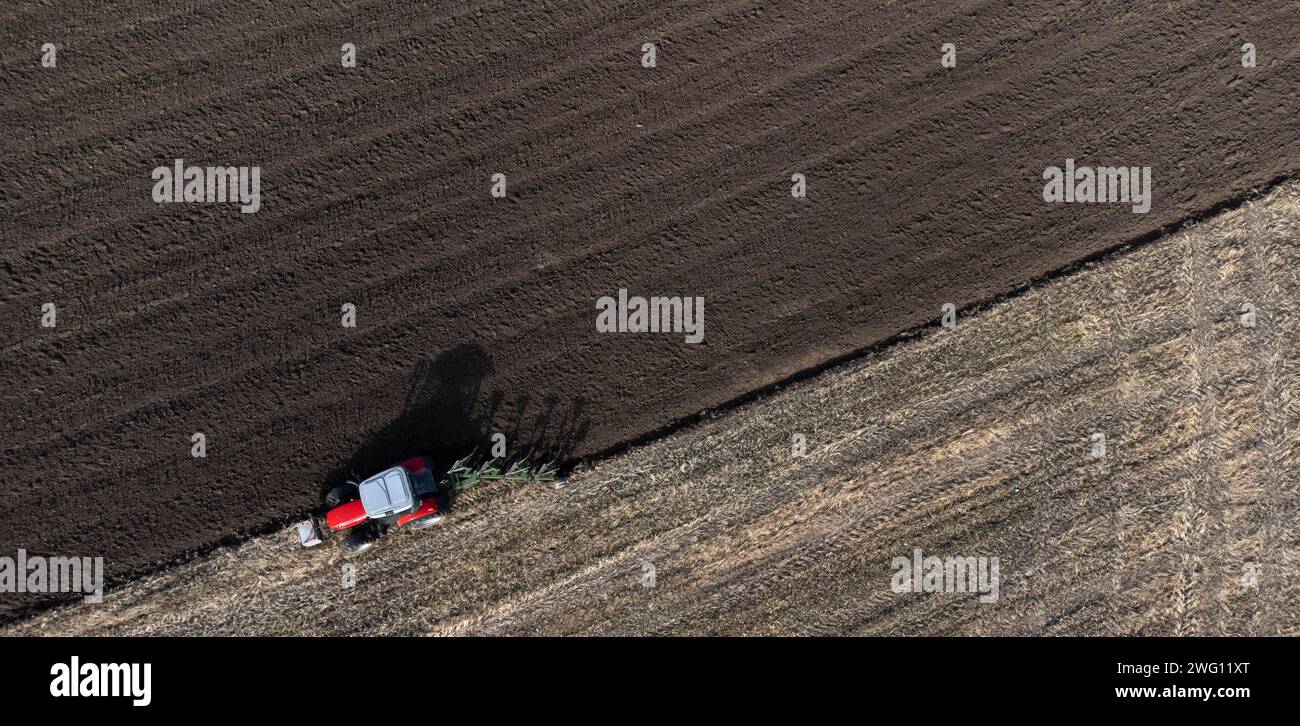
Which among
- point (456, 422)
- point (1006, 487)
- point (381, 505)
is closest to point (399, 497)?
point (381, 505)

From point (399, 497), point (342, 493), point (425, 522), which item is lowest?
point (425, 522)

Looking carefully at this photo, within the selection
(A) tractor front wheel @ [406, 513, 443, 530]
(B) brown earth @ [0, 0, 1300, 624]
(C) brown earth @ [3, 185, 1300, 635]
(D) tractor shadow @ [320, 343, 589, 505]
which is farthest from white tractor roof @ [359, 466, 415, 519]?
(C) brown earth @ [3, 185, 1300, 635]

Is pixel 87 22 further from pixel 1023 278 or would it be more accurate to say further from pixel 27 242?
pixel 1023 278

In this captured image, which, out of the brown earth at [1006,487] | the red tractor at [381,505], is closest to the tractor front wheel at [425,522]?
the red tractor at [381,505]

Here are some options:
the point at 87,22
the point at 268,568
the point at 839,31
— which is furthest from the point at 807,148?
the point at 87,22

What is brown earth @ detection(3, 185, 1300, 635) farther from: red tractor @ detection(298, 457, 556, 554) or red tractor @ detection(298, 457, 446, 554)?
red tractor @ detection(298, 457, 446, 554)

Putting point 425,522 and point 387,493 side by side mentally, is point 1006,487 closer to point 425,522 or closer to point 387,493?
point 425,522
